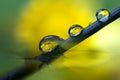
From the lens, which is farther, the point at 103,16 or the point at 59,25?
the point at 59,25

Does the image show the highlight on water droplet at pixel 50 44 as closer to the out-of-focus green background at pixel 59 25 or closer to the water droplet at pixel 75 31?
the water droplet at pixel 75 31

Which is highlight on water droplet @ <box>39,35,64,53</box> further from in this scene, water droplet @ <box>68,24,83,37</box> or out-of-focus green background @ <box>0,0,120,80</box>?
out-of-focus green background @ <box>0,0,120,80</box>

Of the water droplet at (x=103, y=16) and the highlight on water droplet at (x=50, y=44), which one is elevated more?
the water droplet at (x=103, y=16)

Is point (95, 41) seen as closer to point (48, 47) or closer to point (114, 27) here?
point (114, 27)

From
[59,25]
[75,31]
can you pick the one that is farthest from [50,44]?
[59,25]

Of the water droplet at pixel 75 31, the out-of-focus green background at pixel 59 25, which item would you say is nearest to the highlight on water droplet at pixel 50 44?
the water droplet at pixel 75 31

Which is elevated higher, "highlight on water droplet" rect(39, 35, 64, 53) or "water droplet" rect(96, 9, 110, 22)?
"water droplet" rect(96, 9, 110, 22)

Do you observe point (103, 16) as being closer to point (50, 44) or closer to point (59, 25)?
point (50, 44)

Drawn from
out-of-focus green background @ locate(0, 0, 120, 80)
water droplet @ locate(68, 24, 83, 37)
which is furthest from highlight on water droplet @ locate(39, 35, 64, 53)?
out-of-focus green background @ locate(0, 0, 120, 80)

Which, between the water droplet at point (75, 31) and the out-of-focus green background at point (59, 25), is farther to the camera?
the out-of-focus green background at point (59, 25)

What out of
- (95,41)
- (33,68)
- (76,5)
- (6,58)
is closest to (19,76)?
(33,68)

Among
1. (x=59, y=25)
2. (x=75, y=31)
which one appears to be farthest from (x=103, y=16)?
(x=59, y=25)
